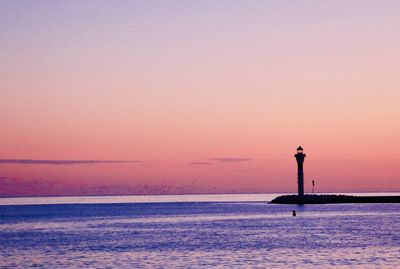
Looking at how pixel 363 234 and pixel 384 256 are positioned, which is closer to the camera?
pixel 384 256

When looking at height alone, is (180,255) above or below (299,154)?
below

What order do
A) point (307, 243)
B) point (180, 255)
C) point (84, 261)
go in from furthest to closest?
point (307, 243) → point (180, 255) → point (84, 261)

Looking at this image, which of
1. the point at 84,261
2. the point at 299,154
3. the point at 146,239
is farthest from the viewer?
the point at 299,154

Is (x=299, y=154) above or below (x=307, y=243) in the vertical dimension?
above

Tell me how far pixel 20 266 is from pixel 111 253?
420 inches

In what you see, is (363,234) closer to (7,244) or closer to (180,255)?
(180,255)

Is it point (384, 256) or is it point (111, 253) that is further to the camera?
point (111, 253)

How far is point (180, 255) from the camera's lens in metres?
60.1

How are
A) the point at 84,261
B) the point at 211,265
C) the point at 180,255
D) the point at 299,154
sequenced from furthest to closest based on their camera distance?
the point at 299,154 < the point at 180,255 < the point at 84,261 < the point at 211,265

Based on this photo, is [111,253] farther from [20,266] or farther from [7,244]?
[7,244]

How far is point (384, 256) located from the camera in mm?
56719

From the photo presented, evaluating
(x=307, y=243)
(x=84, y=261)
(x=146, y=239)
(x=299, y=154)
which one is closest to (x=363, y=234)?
(x=307, y=243)

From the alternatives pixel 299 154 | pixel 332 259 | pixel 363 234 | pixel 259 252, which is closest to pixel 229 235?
pixel 363 234

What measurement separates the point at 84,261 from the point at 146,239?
82.3ft
